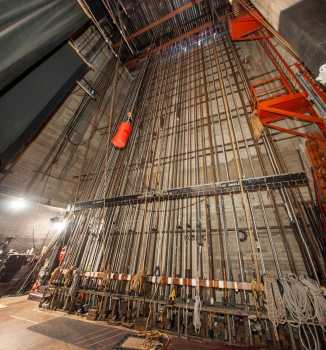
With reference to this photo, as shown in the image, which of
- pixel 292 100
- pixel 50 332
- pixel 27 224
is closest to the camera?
pixel 50 332

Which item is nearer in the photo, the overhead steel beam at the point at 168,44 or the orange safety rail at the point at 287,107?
the orange safety rail at the point at 287,107

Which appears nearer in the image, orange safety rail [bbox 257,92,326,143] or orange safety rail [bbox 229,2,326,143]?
orange safety rail [bbox 229,2,326,143]

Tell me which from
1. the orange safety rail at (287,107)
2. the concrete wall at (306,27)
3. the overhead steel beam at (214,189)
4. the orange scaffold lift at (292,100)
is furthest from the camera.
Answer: the orange safety rail at (287,107)

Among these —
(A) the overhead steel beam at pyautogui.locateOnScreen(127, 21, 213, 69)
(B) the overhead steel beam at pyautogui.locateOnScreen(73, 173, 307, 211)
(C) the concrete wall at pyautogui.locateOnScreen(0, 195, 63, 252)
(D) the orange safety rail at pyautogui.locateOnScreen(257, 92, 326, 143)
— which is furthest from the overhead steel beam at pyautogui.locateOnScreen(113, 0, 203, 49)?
(C) the concrete wall at pyautogui.locateOnScreen(0, 195, 63, 252)

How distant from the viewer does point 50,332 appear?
2.07 m

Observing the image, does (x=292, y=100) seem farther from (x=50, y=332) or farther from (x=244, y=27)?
(x=50, y=332)

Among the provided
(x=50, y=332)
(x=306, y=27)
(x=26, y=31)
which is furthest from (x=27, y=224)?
(x=306, y=27)

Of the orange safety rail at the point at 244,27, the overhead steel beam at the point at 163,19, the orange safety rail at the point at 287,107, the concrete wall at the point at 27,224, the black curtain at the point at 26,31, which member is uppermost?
the overhead steel beam at the point at 163,19

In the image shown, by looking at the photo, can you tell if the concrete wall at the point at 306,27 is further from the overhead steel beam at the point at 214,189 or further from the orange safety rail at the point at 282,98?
the overhead steel beam at the point at 214,189

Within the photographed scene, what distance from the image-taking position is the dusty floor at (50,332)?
5.80 ft

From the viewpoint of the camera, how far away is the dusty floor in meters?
1.77

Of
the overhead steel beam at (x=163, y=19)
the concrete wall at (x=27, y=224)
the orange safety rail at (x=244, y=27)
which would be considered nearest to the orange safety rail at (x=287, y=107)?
the orange safety rail at (x=244, y=27)

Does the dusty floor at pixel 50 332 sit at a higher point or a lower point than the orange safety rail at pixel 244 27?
lower

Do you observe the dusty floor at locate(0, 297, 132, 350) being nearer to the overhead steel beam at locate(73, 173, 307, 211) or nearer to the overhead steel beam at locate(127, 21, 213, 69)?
the overhead steel beam at locate(73, 173, 307, 211)
